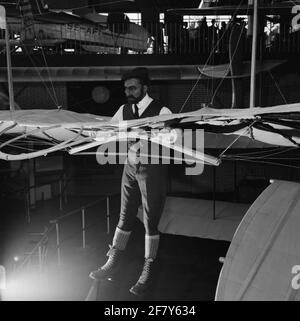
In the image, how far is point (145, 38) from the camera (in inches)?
427

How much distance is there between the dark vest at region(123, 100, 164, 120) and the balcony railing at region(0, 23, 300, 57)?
5974mm

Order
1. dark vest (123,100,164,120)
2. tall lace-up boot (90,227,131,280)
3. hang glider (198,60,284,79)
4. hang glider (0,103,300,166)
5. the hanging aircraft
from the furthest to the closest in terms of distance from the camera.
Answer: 1. the hanging aircraft
2. hang glider (198,60,284,79)
3. tall lace-up boot (90,227,131,280)
4. dark vest (123,100,164,120)
5. hang glider (0,103,300,166)

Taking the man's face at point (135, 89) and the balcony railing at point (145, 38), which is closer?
the man's face at point (135, 89)

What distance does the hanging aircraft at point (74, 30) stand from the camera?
33.3 feet

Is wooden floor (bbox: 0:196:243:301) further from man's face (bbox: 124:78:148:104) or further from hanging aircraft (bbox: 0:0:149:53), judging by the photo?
hanging aircraft (bbox: 0:0:149:53)

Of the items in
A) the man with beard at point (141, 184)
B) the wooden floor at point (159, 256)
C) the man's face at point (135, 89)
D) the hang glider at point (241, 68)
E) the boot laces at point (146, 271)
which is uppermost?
the hang glider at point (241, 68)

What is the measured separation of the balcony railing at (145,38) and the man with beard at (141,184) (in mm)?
5918

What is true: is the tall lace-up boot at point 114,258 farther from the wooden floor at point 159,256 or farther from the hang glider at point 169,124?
the hang glider at point 169,124

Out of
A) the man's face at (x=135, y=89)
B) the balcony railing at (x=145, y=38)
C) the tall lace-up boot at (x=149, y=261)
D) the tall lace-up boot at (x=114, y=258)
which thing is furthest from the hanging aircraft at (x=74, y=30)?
the tall lace-up boot at (x=149, y=261)

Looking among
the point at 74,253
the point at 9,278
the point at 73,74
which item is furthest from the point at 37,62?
the point at 9,278

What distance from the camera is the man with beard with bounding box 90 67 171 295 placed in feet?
15.4

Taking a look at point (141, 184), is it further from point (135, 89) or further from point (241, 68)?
point (241, 68)

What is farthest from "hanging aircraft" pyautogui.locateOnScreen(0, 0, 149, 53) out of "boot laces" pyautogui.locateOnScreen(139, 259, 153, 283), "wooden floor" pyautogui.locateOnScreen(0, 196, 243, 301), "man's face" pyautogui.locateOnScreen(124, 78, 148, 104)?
"boot laces" pyautogui.locateOnScreen(139, 259, 153, 283)

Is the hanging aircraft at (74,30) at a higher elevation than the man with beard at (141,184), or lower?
higher
